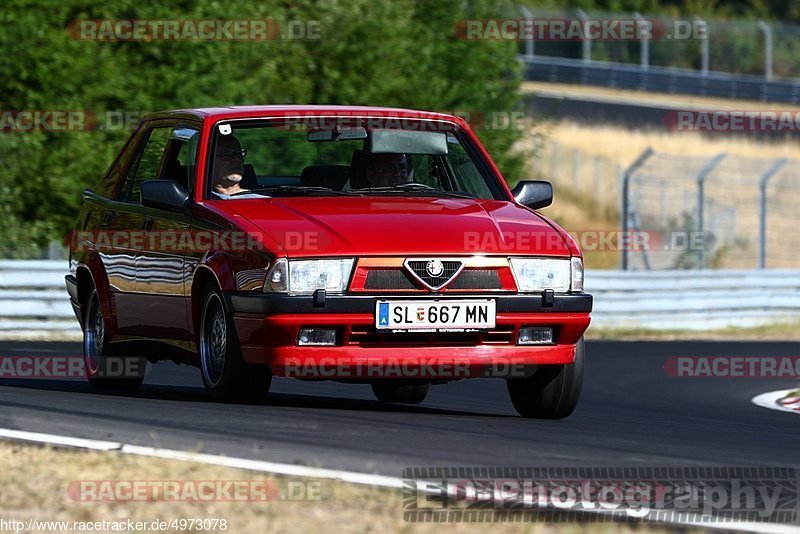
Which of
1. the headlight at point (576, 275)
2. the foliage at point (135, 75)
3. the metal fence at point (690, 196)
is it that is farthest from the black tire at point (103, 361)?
the metal fence at point (690, 196)

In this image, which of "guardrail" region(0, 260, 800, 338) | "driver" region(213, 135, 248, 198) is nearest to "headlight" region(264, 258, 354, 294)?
"driver" region(213, 135, 248, 198)

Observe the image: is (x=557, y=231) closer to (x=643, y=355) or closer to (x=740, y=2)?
(x=643, y=355)

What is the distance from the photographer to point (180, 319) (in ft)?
30.9

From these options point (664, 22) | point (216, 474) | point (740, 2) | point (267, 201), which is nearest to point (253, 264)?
point (267, 201)

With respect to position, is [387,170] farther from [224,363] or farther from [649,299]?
[649,299]

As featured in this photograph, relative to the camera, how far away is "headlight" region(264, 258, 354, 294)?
838 centimetres

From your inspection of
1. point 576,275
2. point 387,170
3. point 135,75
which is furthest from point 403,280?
point 135,75

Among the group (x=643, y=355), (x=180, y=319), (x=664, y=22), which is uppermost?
(x=664, y=22)

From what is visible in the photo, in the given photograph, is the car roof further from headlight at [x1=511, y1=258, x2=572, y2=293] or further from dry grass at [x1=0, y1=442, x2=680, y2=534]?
dry grass at [x1=0, y1=442, x2=680, y2=534]

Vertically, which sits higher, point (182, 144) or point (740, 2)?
point (740, 2)

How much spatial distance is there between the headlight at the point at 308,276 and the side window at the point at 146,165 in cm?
218

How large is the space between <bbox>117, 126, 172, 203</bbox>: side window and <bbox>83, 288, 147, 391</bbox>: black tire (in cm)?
65

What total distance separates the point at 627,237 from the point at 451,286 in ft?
44.6

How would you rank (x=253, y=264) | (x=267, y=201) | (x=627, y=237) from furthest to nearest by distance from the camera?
(x=627, y=237), (x=267, y=201), (x=253, y=264)
